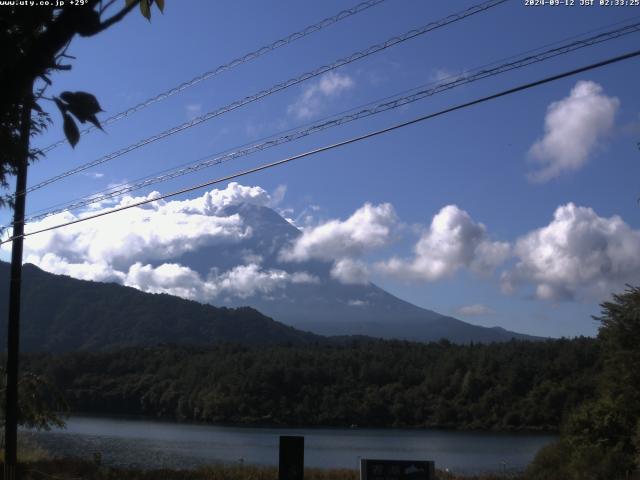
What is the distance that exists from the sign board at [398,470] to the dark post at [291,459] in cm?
96

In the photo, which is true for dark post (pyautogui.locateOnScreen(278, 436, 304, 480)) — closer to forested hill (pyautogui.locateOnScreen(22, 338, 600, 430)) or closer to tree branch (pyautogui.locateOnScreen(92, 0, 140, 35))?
tree branch (pyautogui.locateOnScreen(92, 0, 140, 35))

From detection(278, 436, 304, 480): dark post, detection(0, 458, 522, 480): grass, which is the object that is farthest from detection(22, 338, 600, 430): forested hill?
detection(278, 436, 304, 480): dark post

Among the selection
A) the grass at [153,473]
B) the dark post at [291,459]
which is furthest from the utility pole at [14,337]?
the dark post at [291,459]

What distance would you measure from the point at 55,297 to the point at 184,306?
1040 inches

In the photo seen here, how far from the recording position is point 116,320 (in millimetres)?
134625

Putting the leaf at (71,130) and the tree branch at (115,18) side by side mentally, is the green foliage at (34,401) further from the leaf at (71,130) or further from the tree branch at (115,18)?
the tree branch at (115,18)

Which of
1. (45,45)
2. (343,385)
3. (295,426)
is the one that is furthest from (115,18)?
(343,385)

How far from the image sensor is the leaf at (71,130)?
370 cm

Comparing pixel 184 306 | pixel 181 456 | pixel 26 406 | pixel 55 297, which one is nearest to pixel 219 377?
pixel 181 456

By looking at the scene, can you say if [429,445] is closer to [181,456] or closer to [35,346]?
[181,456]

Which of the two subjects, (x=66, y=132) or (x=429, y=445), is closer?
(x=66, y=132)

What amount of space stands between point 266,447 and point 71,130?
41357 mm

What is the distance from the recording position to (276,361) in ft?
253

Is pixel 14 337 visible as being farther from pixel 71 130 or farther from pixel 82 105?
pixel 82 105
